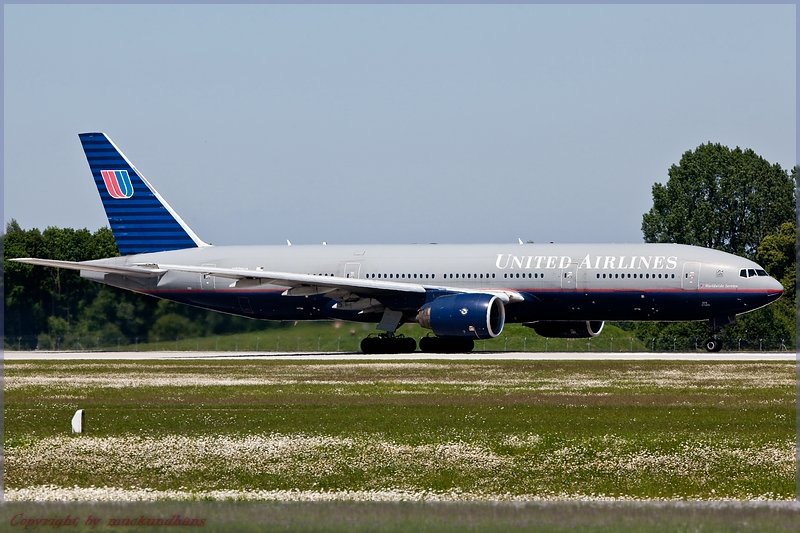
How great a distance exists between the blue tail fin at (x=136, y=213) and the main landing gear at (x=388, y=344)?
35.0ft

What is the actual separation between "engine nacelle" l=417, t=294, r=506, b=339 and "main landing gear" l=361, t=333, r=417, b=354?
315 cm

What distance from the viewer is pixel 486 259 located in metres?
52.2

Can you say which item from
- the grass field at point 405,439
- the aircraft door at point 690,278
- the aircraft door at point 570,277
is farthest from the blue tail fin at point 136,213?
the grass field at point 405,439

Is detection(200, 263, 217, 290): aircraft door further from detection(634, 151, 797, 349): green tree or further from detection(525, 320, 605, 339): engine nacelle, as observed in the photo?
detection(634, 151, 797, 349): green tree

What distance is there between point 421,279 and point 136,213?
1441 cm

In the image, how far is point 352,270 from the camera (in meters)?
54.9

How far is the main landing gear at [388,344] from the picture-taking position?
175 feet

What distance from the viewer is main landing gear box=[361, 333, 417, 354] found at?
175 feet

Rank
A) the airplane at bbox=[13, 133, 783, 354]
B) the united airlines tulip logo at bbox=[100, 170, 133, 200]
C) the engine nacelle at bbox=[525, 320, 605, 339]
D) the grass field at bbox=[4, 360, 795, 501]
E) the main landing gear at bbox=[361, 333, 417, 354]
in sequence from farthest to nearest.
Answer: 1. the united airlines tulip logo at bbox=[100, 170, 133, 200]
2. the engine nacelle at bbox=[525, 320, 605, 339]
3. the main landing gear at bbox=[361, 333, 417, 354]
4. the airplane at bbox=[13, 133, 783, 354]
5. the grass field at bbox=[4, 360, 795, 501]

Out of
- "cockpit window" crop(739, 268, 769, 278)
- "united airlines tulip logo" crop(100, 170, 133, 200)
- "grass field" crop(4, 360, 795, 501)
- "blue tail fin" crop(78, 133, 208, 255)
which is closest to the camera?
"grass field" crop(4, 360, 795, 501)

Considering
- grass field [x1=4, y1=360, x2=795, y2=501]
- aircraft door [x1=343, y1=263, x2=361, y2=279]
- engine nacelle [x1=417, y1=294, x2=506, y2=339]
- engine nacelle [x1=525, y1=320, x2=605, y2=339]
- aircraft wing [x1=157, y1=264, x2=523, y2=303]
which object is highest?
aircraft door [x1=343, y1=263, x2=361, y2=279]

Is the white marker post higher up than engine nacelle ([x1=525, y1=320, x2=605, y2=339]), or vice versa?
engine nacelle ([x1=525, y1=320, x2=605, y2=339])

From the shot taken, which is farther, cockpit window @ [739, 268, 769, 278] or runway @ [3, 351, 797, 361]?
cockpit window @ [739, 268, 769, 278]

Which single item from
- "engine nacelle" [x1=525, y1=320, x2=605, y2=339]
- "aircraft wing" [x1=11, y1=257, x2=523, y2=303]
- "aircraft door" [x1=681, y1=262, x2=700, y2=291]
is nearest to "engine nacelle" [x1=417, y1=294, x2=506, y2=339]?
"aircraft wing" [x1=11, y1=257, x2=523, y2=303]
